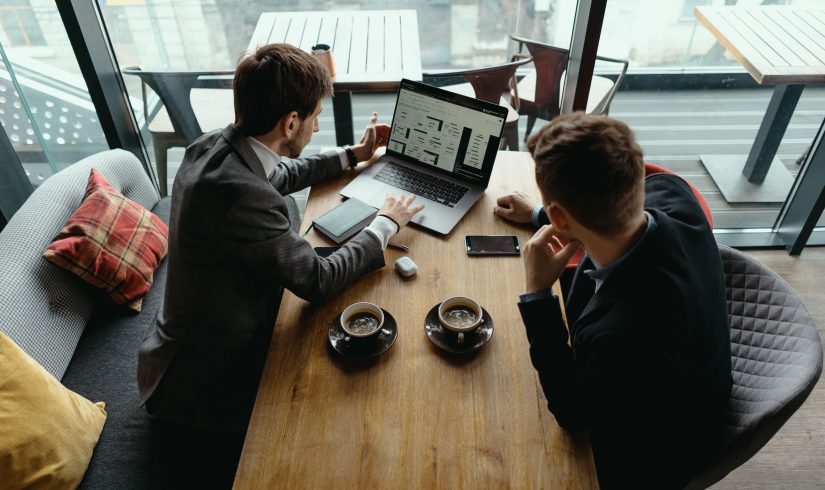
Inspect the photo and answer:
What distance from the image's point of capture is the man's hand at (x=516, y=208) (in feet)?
5.63

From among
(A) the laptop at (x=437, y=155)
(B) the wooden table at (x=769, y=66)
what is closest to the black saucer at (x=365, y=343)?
(A) the laptop at (x=437, y=155)

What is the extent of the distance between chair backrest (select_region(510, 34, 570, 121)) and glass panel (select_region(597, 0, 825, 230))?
0.20m

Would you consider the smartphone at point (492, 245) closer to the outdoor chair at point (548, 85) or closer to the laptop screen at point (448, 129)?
the laptop screen at point (448, 129)

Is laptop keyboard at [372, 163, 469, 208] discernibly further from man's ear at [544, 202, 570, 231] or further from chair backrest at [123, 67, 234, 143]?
chair backrest at [123, 67, 234, 143]

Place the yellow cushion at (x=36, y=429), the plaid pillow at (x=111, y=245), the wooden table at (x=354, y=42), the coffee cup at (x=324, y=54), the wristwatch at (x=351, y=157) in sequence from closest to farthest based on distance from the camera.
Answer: the yellow cushion at (x=36, y=429) < the plaid pillow at (x=111, y=245) < the wristwatch at (x=351, y=157) < the coffee cup at (x=324, y=54) < the wooden table at (x=354, y=42)

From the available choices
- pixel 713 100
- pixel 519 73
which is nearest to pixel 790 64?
pixel 713 100

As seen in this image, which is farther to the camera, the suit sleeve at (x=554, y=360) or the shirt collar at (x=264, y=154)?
the shirt collar at (x=264, y=154)

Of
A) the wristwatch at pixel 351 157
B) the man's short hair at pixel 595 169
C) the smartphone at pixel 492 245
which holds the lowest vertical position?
the smartphone at pixel 492 245

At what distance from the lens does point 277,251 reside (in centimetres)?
136

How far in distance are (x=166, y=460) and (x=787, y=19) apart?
9.90ft

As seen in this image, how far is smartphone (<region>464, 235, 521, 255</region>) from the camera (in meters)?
1.61

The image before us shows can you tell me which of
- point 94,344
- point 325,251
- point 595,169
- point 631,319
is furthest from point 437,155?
point 94,344

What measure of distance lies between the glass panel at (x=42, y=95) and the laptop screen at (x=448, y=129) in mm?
1652

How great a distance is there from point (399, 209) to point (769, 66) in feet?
5.72
